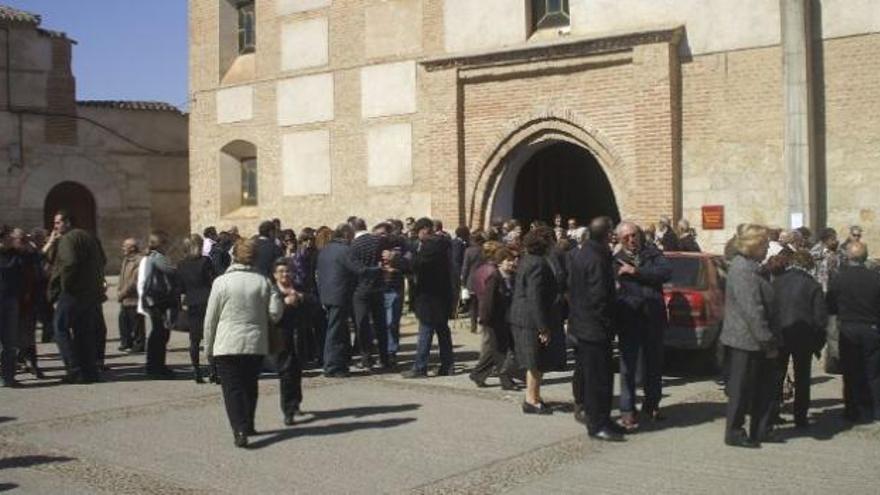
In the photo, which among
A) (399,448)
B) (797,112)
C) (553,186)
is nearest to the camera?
(399,448)

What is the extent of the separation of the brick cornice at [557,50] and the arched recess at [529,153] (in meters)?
1.07

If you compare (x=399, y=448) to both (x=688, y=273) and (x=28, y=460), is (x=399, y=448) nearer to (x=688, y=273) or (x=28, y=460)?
(x=28, y=460)

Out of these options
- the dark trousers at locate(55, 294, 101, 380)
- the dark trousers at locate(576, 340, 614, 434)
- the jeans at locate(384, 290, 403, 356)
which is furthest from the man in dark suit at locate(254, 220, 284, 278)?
the dark trousers at locate(576, 340, 614, 434)

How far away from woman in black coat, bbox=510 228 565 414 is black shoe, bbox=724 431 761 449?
6.15 feet

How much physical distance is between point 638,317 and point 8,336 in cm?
696

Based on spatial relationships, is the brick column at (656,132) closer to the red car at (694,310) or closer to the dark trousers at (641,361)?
the red car at (694,310)

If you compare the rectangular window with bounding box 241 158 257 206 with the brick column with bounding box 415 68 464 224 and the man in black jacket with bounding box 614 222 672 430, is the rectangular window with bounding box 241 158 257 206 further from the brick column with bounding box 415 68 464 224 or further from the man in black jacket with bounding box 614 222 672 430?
the man in black jacket with bounding box 614 222 672 430

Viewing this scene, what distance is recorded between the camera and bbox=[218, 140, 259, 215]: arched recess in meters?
22.9

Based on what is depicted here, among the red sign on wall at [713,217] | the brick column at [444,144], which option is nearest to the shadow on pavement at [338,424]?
the red sign on wall at [713,217]

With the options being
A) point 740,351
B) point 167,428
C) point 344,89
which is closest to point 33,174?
→ point 344,89

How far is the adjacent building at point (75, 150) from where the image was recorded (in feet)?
91.8

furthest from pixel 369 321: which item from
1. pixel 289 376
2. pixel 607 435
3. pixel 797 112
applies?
pixel 797 112

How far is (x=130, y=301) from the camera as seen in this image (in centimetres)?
1348

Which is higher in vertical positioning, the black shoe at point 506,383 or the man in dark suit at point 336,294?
the man in dark suit at point 336,294
